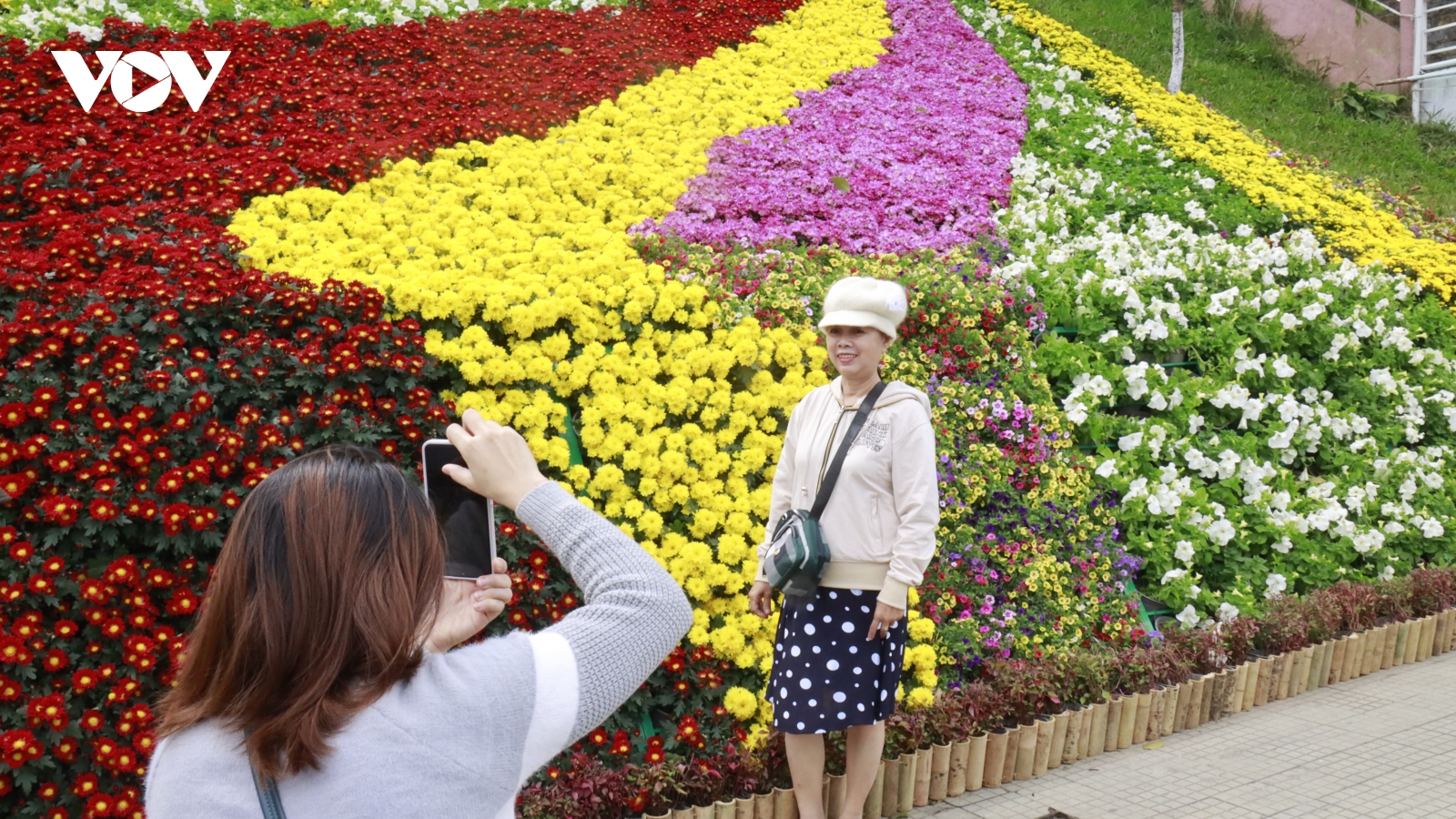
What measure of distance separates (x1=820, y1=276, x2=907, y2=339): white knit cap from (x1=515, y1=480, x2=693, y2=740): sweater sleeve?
194cm

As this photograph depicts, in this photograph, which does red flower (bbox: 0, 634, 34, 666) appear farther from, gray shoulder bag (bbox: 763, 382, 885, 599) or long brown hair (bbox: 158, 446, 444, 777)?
long brown hair (bbox: 158, 446, 444, 777)

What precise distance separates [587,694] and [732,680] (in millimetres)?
2744

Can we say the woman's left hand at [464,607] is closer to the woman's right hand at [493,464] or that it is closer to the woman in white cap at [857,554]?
the woman's right hand at [493,464]

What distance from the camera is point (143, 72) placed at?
704cm

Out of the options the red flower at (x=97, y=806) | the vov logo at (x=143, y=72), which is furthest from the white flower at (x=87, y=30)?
the red flower at (x=97, y=806)

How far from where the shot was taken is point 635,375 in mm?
4566

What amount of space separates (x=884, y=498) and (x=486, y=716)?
2057mm

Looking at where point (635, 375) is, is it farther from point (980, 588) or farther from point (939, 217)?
point (939, 217)

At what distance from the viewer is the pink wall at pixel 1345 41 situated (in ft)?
51.1

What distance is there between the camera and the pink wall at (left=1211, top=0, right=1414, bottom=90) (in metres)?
15.6

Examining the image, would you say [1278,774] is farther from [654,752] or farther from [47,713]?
[47,713]

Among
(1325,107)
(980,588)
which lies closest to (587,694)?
(980,588)

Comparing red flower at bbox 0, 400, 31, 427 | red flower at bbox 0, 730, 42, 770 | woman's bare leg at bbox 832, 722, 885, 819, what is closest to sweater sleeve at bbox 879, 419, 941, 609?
woman's bare leg at bbox 832, 722, 885, 819

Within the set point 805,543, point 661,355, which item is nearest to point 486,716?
point 805,543
